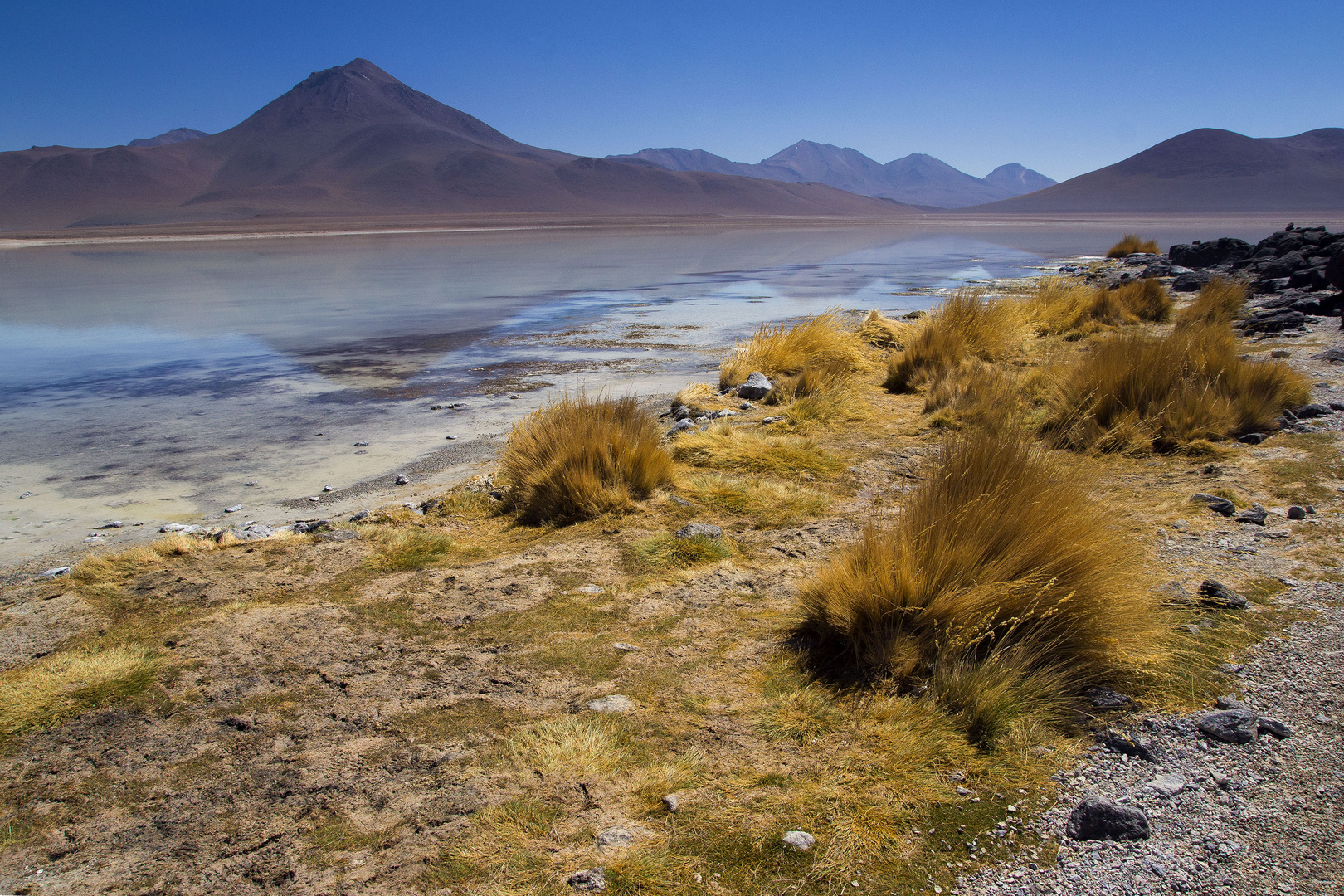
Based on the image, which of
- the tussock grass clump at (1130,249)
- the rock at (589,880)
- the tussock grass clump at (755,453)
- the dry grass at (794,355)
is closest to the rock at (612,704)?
the rock at (589,880)

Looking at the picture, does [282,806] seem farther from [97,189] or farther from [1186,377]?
[97,189]

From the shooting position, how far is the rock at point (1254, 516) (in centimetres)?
394

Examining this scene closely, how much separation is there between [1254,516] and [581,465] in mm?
3483

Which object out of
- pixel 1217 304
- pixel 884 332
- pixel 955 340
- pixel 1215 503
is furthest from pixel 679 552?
pixel 1217 304

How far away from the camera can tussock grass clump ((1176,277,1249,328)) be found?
9.71 m

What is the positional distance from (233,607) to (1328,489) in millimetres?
5489

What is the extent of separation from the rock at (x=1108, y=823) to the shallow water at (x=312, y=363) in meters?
4.52

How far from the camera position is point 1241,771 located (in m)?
2.23

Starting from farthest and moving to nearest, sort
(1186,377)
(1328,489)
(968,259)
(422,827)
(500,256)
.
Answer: (500,256), (968,259), (1186,377), (1328,489), (422,827)

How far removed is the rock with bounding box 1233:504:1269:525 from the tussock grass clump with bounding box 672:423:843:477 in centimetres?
218

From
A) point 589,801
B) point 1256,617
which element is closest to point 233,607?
point 589,801

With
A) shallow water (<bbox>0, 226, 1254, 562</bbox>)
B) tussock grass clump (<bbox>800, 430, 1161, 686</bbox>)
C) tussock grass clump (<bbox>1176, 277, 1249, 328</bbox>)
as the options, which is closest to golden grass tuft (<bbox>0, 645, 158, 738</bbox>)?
shallow water (<bbox>0, 226, 1254, 562</bbox>)

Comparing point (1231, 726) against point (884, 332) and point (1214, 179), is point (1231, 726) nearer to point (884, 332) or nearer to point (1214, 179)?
point (884, 332)

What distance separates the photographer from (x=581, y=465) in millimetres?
4746
